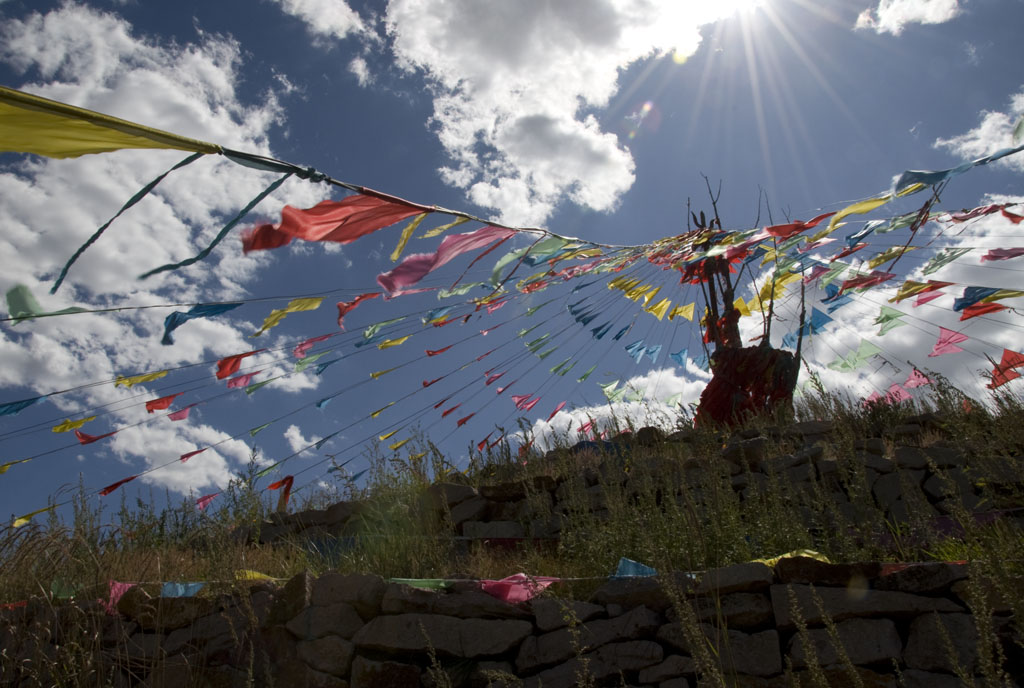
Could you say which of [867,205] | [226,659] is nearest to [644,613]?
[226,659]

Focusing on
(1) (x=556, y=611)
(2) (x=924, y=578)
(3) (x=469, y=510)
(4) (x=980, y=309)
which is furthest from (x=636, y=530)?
(4) (x=980, y=309)

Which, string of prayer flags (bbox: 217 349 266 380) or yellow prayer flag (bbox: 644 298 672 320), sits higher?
yellow prayer flag (bbox: 644 298 672 320)

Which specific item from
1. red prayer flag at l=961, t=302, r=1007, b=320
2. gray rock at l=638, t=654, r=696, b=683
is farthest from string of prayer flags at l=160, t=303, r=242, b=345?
red prayer flag at l=961, t=302, r=1007, b=320

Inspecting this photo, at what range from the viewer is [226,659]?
4.10 metres

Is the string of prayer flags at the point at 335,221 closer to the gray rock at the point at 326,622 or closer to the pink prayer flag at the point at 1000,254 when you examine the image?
the gray rock at the point at 326,622

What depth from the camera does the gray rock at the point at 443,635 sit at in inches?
147

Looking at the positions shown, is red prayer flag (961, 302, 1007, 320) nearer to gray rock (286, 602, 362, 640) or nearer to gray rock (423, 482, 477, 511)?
gray rock (423, 482, 477, 511)

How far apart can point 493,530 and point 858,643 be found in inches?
136

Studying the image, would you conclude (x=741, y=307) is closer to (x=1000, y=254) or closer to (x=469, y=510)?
(x=1000, y=254)

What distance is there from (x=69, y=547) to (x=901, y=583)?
5.63 meters

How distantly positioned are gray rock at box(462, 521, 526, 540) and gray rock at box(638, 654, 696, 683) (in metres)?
2.59

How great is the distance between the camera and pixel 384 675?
147 inches

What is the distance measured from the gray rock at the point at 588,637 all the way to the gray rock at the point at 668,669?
0.57 feet

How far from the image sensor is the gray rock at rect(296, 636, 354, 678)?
3.85 meters
